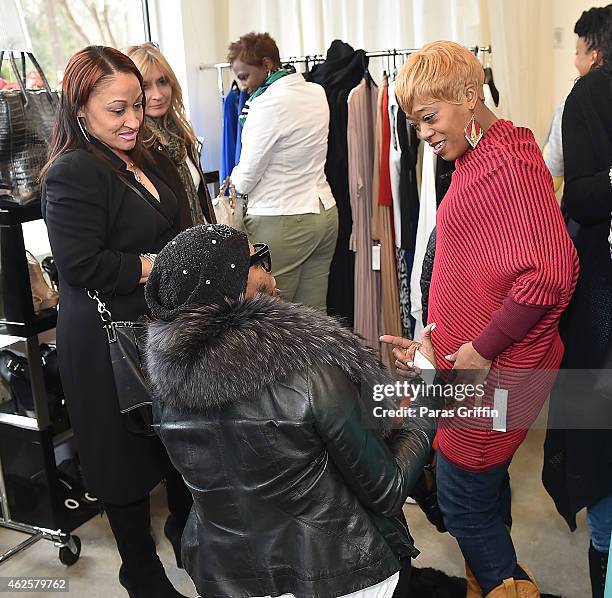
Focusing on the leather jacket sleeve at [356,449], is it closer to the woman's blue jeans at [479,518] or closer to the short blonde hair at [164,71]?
the woman's blue jeans at [479,518]

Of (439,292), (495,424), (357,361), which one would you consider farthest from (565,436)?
(357,361)

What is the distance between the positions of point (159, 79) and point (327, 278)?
1094 mm

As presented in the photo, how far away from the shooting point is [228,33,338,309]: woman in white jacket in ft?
9.09

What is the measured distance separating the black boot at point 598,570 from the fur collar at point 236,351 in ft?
3.40

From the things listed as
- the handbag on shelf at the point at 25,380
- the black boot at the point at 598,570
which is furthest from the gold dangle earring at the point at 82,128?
the black boot at the point at 598,570

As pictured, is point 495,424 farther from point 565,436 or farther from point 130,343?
point 130,343

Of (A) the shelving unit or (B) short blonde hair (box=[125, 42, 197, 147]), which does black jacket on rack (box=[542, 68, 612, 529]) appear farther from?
(A) the shelving unit

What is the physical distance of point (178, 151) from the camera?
2.43 metres

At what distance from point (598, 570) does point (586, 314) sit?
646 mm

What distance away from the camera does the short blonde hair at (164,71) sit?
2.43 meters

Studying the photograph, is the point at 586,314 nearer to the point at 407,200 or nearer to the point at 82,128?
the point at 407,200

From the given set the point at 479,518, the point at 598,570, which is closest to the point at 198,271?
the point at 479,518

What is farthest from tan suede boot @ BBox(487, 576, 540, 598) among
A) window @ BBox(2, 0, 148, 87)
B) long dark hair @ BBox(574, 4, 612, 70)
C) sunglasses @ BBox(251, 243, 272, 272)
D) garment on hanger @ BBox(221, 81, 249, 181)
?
window @ BBox(2, 0, 148, 87)

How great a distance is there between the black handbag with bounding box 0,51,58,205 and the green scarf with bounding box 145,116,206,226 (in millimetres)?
328
